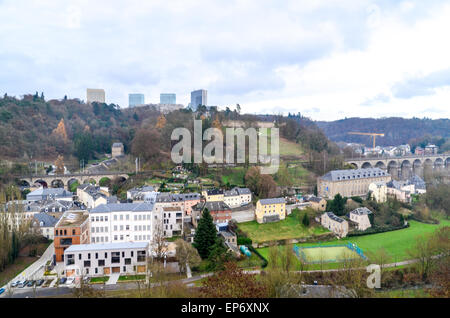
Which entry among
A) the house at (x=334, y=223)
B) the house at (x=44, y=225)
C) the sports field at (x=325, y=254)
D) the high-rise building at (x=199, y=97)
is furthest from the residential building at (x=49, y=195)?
the high-rise building at (x=199, y=97)

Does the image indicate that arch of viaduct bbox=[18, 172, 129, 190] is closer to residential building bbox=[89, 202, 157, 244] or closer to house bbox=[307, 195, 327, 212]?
residential building bbox=[89, 202, 157, 244]

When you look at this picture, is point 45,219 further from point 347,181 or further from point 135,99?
point 135,99

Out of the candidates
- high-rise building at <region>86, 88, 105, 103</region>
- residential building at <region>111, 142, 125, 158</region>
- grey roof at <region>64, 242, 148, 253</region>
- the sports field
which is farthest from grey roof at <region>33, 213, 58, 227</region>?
high-rise building at <region>86, 88, 105, 103</region>

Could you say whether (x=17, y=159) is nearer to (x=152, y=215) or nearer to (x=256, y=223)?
(x=152, y=215)

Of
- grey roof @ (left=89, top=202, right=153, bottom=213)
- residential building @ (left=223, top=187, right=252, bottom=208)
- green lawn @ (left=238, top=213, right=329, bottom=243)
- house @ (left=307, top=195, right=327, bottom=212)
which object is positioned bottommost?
green lawn @ (left=238, top=213, right=329, bottom=243)

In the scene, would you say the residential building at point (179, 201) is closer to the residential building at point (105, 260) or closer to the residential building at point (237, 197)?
the residential building at point (237, 197)

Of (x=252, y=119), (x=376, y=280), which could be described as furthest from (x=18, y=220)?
(x=252, y=119)

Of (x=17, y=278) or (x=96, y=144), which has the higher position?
(x=96, y=144)

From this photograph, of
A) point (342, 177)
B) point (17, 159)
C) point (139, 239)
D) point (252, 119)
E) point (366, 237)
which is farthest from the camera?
point (252, 119)
